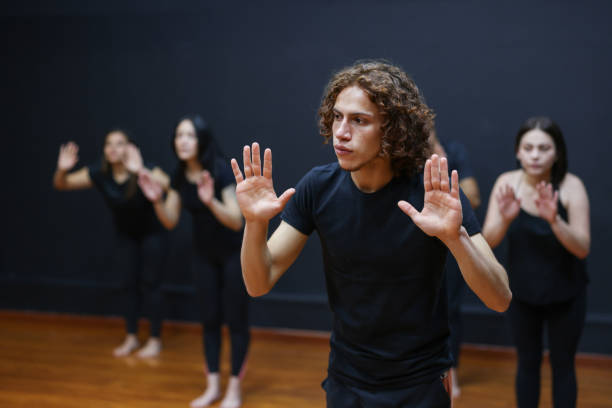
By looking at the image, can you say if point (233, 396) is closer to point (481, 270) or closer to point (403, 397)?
point (403, 397)

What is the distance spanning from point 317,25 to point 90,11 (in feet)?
5.90

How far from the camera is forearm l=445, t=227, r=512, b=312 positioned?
1.29 m

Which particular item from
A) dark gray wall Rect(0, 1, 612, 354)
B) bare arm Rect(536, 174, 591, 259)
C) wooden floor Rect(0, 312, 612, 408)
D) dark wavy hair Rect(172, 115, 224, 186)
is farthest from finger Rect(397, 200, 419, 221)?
dark gray wall Rect(0, 1, 612, 354)

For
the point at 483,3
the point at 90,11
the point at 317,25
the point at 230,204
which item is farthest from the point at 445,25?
the point at 90,11

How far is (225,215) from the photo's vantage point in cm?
289

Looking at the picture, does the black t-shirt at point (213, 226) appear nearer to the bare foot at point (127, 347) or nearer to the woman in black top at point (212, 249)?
the woman in black top at point (212, 249)

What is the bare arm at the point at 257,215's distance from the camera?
142 centimetres

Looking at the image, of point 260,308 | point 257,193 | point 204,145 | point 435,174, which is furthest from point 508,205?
point 260,308

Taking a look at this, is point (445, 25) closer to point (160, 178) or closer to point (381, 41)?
point (381, 41)

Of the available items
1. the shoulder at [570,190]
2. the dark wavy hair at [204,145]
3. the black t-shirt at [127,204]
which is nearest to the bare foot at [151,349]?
the black t-shirt at [127,204]

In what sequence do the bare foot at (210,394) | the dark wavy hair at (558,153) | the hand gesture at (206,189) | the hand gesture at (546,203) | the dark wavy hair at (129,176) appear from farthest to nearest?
the dark wavy hair at (129,176)
the bare foot at (210,394)
the hand gesture at (206,189)
the dark wavy hair at (558,153)
the hand gesture at (546,203)

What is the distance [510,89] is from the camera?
3807 millimetres

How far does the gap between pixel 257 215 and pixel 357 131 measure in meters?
0.31

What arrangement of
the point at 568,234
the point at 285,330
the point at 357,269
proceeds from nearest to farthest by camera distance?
the point at 357,269 → the point at 568,234 → the point at 285,330
